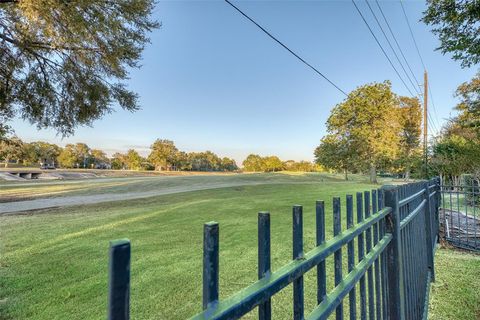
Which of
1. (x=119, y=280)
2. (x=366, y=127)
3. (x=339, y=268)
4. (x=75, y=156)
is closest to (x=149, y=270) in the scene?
(x=339, y=268)

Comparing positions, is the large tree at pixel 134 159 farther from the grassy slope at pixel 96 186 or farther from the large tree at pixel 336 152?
the large tree at pixel 336 152

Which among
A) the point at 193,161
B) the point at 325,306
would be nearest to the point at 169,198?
the point at 325,306

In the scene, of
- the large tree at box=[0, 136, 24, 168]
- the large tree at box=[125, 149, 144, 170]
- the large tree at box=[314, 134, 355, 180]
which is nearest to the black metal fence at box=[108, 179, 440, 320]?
the large tree at box=[0, 136, 24, 168]

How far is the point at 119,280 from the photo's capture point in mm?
424

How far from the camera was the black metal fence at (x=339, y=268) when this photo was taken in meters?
0.59

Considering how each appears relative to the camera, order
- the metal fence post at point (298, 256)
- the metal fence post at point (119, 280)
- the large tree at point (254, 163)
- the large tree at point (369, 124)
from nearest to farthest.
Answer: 1. the metal fence post at point (119, 280)
2. the metal fence post at point (298, 256)
3. the large tree at point (369, 124)
4. the large tree at point (254, 163)

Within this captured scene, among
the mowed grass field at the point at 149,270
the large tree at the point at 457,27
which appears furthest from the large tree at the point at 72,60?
the large tree at the point at 457,27

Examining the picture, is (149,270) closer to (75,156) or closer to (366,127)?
(366,127)

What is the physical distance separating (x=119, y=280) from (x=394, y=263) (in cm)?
188

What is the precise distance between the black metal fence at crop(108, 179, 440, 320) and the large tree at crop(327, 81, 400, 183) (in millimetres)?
24421

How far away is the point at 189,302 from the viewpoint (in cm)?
296

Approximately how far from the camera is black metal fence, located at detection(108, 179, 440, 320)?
595 mm

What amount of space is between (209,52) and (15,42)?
43.3 feet

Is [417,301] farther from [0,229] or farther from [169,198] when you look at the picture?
[169,198]
